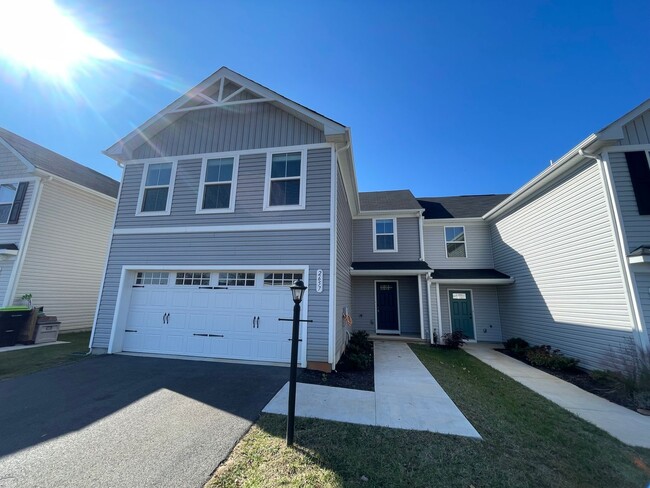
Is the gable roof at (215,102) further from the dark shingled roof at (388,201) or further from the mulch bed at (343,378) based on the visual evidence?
the dark shingled roof at (388,201)

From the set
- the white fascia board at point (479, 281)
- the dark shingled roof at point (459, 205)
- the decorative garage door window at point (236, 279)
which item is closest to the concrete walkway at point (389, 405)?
the decorative garage door window at point (236, 279)

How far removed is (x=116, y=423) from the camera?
11.7ft

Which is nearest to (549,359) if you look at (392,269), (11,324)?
(392,269)

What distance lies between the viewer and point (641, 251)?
19.6 feet

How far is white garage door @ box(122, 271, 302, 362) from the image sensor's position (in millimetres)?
6609

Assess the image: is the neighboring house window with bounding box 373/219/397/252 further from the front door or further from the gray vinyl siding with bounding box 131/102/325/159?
the gray vinyl siding with bounding box 131/102/325/159

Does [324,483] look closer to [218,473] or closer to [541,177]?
[218,473]

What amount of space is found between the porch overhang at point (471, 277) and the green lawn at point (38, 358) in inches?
486

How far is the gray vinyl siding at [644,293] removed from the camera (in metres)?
5.94

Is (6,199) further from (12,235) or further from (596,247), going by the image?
(596,247)

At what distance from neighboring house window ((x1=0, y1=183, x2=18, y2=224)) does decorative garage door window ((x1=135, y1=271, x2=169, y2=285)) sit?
6.84 m

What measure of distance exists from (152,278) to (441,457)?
802cm

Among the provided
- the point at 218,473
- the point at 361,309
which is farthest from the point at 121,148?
the point at 361,309

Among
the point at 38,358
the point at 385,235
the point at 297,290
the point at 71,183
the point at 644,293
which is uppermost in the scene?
the point at 71,183
